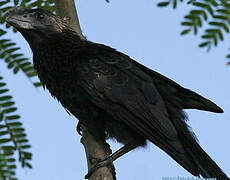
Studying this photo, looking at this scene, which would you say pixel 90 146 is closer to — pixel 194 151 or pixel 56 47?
pixel 194 151

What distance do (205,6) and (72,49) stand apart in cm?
289

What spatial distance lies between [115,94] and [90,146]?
→ 62 centimetres

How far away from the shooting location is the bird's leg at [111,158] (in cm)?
345

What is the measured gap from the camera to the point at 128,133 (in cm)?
407

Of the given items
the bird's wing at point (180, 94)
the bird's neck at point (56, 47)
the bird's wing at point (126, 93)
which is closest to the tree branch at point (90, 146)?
the bird's wing at point (126, 93)

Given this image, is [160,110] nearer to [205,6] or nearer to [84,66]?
[84,66]

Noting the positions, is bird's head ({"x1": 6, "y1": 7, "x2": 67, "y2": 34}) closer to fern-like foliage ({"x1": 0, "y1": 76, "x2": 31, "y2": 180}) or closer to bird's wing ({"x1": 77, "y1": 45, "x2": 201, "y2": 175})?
bird's wing ({"x1": 77, "y1": 45, "x2": 201, "y2": 175})

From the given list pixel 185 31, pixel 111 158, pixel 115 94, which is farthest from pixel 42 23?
pixel 185 31

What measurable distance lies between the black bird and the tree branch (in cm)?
8

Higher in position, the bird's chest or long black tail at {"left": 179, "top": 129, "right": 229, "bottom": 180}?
the bird's chest

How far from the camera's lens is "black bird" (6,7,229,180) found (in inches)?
151

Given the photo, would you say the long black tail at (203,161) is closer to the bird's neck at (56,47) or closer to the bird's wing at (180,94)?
the bird's wing at (180,94)

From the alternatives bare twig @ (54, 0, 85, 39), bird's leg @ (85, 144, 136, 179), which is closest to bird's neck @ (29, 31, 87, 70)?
bare twig @ (54, 0, 85, 39)

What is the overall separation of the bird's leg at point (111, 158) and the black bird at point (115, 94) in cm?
1
